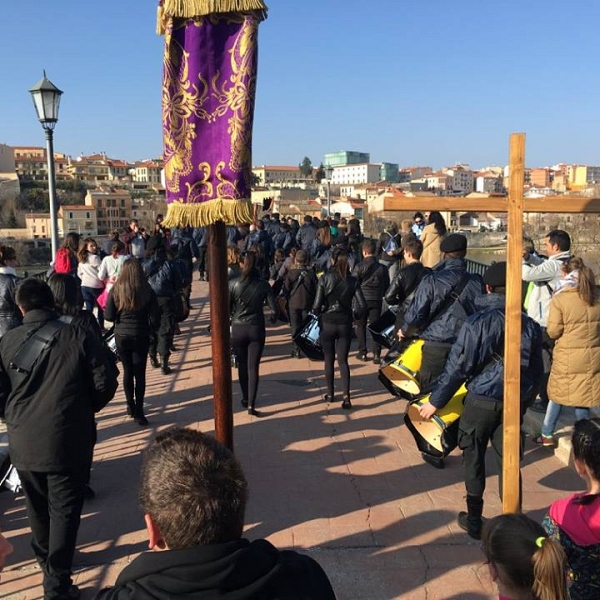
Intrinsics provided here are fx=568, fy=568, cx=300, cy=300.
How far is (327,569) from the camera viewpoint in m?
3.60

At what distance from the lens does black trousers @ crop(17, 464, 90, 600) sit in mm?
3342

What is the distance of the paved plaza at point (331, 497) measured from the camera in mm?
3584

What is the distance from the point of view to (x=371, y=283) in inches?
322

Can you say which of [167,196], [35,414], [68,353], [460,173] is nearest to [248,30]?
[167,196]

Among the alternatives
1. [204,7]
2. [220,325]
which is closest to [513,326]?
[220,325]

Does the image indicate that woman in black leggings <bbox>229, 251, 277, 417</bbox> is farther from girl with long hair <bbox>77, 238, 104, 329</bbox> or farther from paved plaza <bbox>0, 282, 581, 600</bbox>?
girl with long hair <bbox>77, 238, 104, 329</bbox>

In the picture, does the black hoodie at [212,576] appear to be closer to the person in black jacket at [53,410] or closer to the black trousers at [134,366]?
the person in black jacket at [53,410]

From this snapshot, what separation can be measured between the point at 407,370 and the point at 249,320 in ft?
A: 6.30

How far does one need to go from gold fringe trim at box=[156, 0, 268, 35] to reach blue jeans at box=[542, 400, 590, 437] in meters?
4.20

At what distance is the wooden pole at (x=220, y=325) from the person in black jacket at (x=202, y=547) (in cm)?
156

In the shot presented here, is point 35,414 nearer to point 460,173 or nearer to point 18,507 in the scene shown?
point 18,507

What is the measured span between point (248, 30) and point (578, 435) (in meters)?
2.54

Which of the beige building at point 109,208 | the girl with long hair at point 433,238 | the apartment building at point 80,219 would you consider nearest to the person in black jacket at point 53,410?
the girl with long hair at point 433,238

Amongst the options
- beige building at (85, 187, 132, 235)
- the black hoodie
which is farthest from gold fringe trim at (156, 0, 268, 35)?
beige building at (85, 187, 132, 235)
